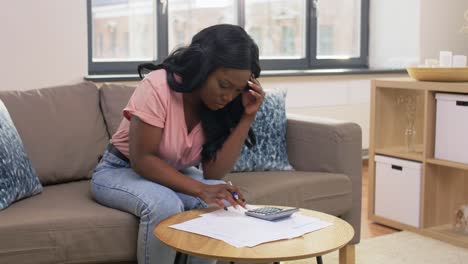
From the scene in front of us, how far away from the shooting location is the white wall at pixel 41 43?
125 inches

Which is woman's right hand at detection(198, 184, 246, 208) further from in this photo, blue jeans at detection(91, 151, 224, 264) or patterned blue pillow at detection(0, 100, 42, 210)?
patterned blue pillow at detection(0, 100, 42, 210)

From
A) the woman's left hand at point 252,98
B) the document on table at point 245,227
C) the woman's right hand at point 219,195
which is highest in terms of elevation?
the woman's left hand at point 252,98

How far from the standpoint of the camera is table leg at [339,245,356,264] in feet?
8.28

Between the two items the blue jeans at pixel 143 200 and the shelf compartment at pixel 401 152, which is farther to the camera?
the shelf compartment at pixel 401 152

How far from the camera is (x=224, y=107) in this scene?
6.89ft

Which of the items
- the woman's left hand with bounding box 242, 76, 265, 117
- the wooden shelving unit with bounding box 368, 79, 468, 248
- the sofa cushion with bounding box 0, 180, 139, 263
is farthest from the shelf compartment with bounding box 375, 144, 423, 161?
the sofa cushion with bounding box 0, 180, 139, 263

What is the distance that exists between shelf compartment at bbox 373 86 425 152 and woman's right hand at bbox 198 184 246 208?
1.69 metres

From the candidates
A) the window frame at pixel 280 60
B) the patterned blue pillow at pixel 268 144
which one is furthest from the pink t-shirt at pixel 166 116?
the window frame at pixel 280 60

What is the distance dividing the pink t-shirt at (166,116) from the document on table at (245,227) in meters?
0.31

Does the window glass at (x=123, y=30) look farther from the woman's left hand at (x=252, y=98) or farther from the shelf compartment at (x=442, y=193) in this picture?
the woman's left hand at (x=252, y=98)

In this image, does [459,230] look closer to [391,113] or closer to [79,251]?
[391,113]

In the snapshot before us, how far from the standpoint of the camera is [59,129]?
94.7 inches

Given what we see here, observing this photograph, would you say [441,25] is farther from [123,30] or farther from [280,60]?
[123,30]

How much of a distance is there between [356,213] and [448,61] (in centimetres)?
92
